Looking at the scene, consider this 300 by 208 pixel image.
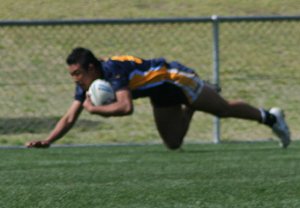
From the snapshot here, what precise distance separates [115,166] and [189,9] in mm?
A: 12044

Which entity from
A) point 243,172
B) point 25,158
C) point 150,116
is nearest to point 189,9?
point 150,116

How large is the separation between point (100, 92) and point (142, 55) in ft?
26.6

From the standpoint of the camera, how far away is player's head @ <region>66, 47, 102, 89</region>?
29.7 feet

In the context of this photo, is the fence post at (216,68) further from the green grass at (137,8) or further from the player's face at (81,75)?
the green grass at (137,8)

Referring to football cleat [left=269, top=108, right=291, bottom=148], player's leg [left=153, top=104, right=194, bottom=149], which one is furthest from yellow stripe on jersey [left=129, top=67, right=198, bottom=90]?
football cleat [left=269, top=108, right=291, bottom=148]

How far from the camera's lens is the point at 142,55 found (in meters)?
17.2

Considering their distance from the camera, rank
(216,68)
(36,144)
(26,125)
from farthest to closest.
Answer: (26,125), (216,68), (36,144)

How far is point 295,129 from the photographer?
552 inches

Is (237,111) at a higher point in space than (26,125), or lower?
higher

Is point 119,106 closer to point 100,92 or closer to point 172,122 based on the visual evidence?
point 100,92

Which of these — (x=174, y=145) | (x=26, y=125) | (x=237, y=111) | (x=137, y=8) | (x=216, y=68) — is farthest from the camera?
(x=137, y=8)

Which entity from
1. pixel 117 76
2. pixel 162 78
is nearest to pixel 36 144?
pixel 117 76

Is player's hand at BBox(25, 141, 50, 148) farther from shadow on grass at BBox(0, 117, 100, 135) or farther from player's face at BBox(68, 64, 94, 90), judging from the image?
shadow on grass at BBox(0, 117, 100, 135)

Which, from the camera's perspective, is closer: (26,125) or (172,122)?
(172,122)
